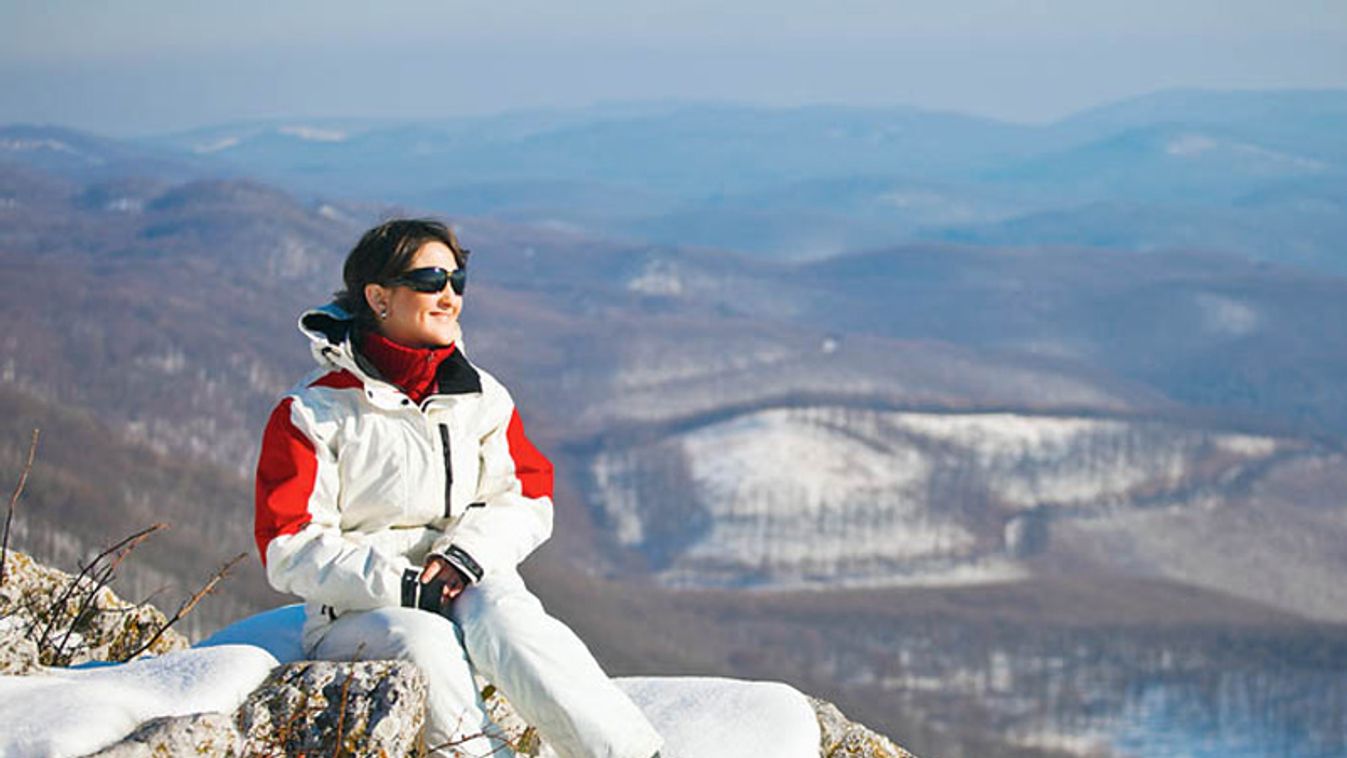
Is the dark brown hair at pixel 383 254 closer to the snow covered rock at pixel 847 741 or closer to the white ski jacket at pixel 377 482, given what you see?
the white ski jacket at pixel 377 482

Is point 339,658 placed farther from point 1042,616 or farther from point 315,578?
point 1042,616

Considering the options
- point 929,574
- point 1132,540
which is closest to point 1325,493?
point 1132,540

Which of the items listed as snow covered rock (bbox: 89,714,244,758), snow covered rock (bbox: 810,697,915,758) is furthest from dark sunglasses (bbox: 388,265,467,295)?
snow covered rock (bbox: 810,697,915,758)

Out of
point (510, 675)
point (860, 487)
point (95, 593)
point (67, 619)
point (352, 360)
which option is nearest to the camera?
point (510, 675)

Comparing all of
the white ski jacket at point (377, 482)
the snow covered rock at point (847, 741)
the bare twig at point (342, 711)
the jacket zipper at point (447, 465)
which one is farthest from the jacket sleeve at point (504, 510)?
the snow covered rock at point (847, 741)

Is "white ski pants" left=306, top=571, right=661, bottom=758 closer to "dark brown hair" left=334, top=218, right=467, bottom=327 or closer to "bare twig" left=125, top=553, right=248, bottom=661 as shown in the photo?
"bare twig" left=125, top=553, right=248, bottom=661

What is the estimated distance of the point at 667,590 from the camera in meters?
141

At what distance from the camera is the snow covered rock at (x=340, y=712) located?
6875 millimetres

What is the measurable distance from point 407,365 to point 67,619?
297cm

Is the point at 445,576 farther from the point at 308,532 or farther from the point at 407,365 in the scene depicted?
the point at 407,365

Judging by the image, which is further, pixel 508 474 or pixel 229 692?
pixel 508 474

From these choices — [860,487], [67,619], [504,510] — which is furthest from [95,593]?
[860,487]

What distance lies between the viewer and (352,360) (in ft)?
25.6

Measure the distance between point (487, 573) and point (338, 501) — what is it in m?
0.87
